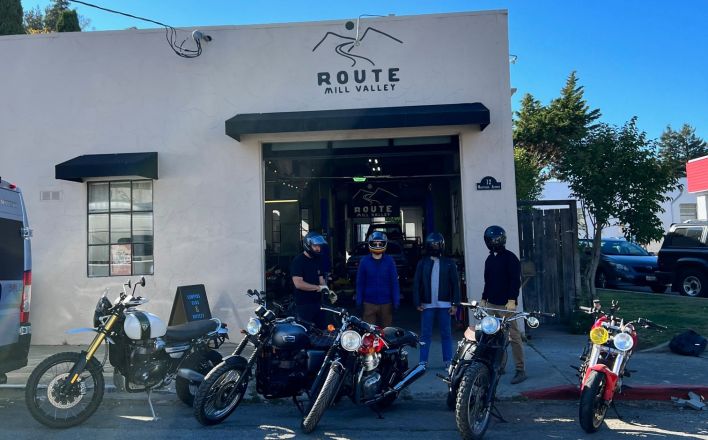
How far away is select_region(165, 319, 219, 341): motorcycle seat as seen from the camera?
5.97 metres

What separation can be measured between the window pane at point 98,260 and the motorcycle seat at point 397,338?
6170mm

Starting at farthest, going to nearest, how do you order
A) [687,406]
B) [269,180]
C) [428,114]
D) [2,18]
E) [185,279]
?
[2,18]
[269,180]
[185,279]
[428,114]
[687,406]

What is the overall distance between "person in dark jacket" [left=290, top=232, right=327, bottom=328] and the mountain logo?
3.90 meters

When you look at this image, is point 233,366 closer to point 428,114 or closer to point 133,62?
point 428,114

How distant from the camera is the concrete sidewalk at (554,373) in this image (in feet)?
22.0

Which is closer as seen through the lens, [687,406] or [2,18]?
[687,406]

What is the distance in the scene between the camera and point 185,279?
981cm

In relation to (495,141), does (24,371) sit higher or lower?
lower

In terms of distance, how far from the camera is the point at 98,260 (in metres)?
10.0

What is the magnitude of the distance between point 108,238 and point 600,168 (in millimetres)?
8808

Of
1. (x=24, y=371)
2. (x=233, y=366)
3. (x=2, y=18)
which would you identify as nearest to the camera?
(x=233, y=366)

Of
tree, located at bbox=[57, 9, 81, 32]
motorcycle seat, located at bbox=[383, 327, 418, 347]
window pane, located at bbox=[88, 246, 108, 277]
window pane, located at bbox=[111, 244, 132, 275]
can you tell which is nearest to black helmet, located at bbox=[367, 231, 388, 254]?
motorcycle seat, located at bbox=[383, 327, 418, 347]

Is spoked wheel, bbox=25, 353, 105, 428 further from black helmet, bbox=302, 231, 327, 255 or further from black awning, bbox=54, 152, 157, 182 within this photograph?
black awning, bbox=54, 152, 157, 182

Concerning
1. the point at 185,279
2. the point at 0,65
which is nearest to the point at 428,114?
Result: the point at 185,279
